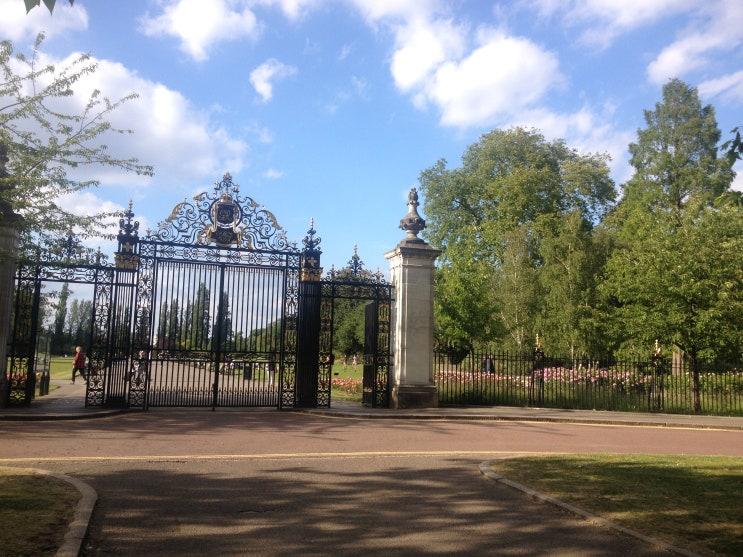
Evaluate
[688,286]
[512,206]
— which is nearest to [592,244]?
[512,206]

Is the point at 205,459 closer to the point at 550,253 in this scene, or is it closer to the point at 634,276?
the point at 634,276

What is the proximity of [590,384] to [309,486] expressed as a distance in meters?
14.3

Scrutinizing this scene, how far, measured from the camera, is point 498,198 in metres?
41.3

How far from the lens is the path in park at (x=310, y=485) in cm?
500

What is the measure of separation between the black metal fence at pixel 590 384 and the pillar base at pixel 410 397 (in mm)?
2031

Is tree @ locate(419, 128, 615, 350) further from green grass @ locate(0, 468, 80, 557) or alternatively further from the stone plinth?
green grass @ locate(0, 468, 80, 557)

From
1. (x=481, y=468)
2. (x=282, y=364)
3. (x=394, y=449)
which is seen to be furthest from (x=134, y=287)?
(x=481, y=468)

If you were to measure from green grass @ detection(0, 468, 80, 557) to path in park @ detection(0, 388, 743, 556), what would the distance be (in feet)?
Result: 0.90

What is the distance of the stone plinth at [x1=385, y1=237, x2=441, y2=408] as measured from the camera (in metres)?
16.0

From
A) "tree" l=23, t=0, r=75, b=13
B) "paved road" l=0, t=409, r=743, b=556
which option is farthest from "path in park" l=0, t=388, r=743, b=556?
"tree" l=23, t=0, r=75, b=13

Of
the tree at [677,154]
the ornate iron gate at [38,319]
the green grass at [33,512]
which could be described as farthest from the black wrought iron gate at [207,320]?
the tree at [677,154]

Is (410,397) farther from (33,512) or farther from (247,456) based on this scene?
(33,512)

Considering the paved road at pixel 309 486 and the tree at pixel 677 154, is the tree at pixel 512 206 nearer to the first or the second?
the tree at pixel 677 154

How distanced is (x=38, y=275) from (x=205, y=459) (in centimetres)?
816
